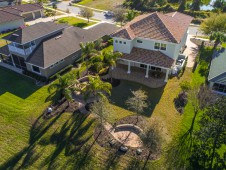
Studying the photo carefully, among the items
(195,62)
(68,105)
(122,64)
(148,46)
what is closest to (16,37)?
(68,105)

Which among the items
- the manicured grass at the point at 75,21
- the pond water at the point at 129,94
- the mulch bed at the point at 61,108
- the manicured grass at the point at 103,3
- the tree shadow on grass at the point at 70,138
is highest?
the manicured grass at the point at 103,3

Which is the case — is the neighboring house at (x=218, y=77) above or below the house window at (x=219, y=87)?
above

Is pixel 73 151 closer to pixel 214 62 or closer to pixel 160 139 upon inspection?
pixel 160 139

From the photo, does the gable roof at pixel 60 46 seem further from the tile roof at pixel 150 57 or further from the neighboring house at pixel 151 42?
the tile roof at pixel 150 57

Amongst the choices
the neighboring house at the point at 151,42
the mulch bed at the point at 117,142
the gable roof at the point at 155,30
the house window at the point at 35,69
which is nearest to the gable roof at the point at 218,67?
the neighboring house at the point at 151,42

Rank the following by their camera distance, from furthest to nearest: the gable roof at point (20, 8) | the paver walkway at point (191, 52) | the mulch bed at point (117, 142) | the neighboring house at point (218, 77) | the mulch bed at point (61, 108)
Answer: the gable roof at point (20, 8), the paver walkway at point (191, 52), the neighboring house at point (218, 77), the mulch bed at point (61, 108), the mulch bed at point (117, 142)

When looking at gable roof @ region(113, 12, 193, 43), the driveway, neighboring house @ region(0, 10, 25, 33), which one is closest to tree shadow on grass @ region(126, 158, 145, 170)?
gable roof @ region(113, 12, 193, 43)

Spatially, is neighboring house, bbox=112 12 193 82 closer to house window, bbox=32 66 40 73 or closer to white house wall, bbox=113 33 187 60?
white house wall, bbox=113 33 187 60

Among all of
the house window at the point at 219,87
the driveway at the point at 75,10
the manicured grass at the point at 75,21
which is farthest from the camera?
the driveway at the point at 75,10

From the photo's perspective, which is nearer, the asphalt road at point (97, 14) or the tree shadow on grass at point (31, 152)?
the tree shadow on grass at point (31, 152)
